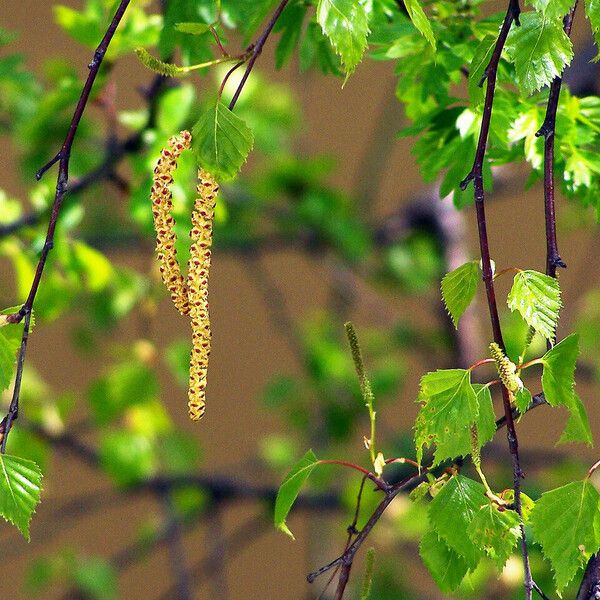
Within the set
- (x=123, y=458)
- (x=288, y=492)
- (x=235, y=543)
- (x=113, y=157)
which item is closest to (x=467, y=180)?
(x=288, y=492)

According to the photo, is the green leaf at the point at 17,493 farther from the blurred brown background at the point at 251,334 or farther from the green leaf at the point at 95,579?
the blurred brown background at the point at 251,334

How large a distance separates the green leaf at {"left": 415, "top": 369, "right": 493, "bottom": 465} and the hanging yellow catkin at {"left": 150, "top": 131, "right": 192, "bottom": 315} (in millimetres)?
179

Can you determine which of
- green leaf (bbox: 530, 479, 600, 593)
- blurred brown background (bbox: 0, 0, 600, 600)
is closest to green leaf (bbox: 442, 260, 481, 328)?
green leaf (bbox: 530, 479, 600, 593)

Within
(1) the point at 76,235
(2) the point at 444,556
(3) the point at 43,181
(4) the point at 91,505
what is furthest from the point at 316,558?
(2) the point at 444,556

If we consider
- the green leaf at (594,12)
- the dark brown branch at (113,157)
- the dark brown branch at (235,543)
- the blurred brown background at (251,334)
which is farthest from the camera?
the blurred brown background at (251,334)

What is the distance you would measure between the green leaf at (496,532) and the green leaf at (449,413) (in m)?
0.05

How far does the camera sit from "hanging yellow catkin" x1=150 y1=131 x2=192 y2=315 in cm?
68

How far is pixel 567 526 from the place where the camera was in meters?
0.69

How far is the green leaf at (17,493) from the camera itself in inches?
27.5

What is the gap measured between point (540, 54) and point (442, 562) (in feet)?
1.18

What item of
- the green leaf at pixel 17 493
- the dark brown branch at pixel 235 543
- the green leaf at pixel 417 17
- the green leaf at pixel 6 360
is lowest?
the dark brown branch at pixel 235 543

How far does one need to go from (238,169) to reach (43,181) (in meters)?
0.63

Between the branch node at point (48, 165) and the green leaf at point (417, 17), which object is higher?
the green leaf at point (417, 17)

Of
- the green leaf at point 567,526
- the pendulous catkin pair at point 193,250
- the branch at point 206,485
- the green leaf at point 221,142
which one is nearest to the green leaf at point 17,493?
the pendulous catkin pair at point 193,250
